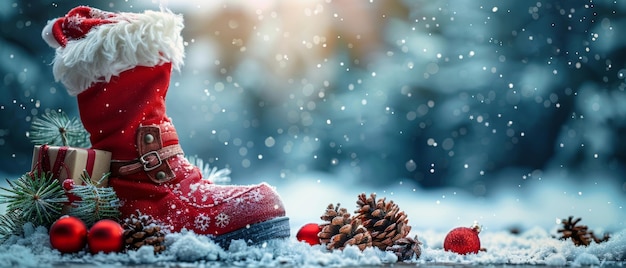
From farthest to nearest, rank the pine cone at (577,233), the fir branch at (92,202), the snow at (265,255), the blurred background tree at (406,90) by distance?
the blurred background tree at (406,90) < the pine cone at (577,233) < the fir branch at (92,202) < the snow at (265,255)

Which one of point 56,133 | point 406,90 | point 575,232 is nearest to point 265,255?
point 56,133

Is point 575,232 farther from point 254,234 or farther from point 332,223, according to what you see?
point 254,234

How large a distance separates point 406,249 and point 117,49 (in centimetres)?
65

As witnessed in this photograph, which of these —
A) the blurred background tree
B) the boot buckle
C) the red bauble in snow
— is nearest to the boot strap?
the boot buckle

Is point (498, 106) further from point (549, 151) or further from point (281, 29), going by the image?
point (281, 29)

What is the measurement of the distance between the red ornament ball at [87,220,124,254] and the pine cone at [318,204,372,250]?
383mm

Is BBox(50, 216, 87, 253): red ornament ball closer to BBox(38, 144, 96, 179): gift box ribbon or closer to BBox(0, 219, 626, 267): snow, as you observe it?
BBox(0, 219, 626, 267): snow

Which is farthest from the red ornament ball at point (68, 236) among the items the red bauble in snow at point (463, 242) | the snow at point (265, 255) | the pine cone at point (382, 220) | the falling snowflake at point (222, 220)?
the red bauble in snow at point (463, 242)

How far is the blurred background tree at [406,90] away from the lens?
7.16 ft

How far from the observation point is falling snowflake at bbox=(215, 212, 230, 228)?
112 cm

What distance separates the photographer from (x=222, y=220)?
1121 mm

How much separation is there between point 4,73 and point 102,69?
1.12 meters

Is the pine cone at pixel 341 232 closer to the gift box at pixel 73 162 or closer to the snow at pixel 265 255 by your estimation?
the snow at pixel 265 255

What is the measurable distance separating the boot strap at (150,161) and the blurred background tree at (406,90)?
1.10 metres
